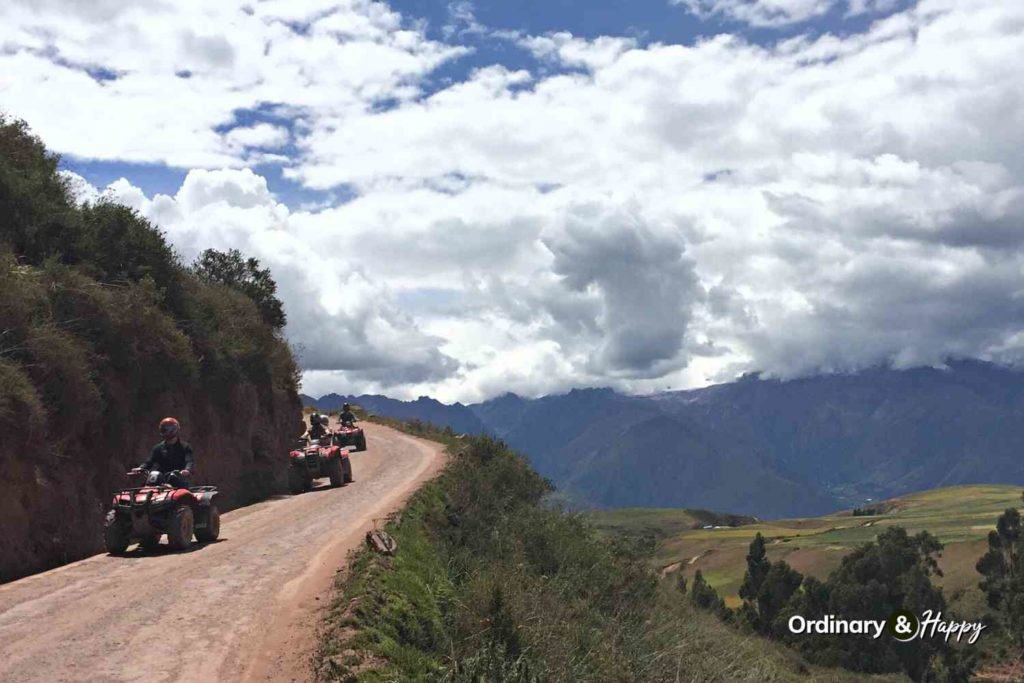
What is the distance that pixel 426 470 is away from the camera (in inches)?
1309

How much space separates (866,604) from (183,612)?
58349 millimetres

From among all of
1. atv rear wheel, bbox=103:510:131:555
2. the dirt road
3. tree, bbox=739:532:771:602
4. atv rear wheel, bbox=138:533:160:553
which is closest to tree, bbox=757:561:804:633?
tree, bbox=739:532:771:602

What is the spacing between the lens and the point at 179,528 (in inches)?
650

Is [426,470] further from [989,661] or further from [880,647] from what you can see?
[989,661]

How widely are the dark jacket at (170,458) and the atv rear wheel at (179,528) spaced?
3.28 ft

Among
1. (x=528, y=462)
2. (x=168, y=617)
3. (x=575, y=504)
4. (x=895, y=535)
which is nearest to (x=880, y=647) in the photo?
(x=895, y=535)

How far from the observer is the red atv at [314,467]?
31578mm

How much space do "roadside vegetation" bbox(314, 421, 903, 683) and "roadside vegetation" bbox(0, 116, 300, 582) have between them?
719cm

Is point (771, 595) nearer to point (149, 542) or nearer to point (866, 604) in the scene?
point (866, 604)

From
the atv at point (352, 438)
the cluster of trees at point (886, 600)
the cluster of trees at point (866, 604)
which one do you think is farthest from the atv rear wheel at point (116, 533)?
the cluster of trees at point (886, 600)

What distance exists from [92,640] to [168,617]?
3.73 ft

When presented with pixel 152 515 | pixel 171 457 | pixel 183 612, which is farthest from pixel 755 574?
pixel 183 612

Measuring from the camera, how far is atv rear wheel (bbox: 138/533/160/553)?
1652 cm

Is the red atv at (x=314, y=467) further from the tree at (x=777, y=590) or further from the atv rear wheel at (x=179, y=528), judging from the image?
the tree at (x=777, y=590)
